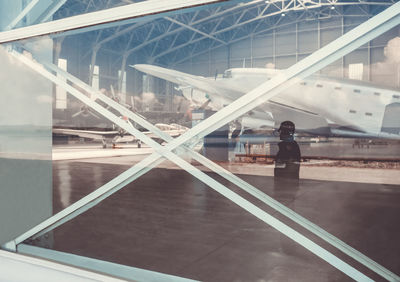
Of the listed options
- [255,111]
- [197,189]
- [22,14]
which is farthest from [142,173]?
[255,111]

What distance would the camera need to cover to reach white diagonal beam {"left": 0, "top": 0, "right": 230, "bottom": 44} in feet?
5.16

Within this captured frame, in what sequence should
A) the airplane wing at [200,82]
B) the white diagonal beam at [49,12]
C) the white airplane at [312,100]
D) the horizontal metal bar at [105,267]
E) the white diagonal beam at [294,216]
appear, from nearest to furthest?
the white diagonal beam at [294,216] → the horizontal metal bar at [105,267] → the white diagonal beam at [49,12] → the white airplane at [312,100] → the airplane wing at [200,82]

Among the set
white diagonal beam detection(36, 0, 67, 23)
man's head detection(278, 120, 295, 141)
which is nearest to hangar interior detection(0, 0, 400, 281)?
white diagonal beam detection(36, 0, 67, 23)

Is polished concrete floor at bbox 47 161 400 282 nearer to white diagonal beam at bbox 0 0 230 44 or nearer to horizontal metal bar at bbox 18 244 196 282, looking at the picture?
horizontal metal bar at bbox 18 244 196 282

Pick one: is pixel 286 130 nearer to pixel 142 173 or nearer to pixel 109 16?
pixel 142 173

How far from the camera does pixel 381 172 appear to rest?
9.98 metres

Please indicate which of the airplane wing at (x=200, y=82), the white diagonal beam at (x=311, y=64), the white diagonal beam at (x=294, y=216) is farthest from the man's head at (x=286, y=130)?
the airplane wing at (x=200, y=82)

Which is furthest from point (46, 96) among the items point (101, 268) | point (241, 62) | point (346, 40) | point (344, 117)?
point (241, 62)

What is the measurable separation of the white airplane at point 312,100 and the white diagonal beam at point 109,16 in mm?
14435

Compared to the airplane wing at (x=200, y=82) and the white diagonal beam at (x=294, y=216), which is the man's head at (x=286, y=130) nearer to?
the white diagonal beam at (x=294, y=216)

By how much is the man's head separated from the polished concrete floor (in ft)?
3.92

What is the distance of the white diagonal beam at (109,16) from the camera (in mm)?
1571

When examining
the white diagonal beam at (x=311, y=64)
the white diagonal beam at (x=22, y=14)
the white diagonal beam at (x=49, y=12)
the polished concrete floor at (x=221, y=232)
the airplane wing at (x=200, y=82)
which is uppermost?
the airplane wing at (x=200, y=82)

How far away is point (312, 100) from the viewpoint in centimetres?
1841
